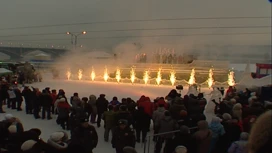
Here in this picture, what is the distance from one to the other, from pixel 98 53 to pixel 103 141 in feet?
118

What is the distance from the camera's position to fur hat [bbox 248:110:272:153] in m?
1.55

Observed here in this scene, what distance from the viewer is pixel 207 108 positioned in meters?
14.8

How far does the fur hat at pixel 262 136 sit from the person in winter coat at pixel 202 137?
4.89m

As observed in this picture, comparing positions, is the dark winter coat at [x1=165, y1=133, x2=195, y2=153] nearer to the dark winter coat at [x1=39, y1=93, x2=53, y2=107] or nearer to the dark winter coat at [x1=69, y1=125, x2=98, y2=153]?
the dark winter coat at [x1=69, y1=125, x2=98, y2=153]

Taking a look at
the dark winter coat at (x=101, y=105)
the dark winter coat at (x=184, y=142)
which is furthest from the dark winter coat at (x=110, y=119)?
the dark winter coat at (x=184, y=142)

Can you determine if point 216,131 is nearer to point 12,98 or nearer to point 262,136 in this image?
point 262,136

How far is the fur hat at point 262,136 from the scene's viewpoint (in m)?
Answer: 1.55

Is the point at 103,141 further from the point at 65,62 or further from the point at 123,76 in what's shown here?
the point at 65,62

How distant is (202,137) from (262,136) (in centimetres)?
504

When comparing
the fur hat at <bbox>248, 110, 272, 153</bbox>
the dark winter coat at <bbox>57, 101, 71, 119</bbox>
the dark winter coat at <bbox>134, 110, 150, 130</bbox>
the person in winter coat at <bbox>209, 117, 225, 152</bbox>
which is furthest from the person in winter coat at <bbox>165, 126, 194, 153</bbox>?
the dark winter coat at <bbox>57, 101, 71, 119</bbox>

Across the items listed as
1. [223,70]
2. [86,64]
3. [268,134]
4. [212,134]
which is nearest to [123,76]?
[86,64]

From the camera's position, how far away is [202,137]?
6.41m

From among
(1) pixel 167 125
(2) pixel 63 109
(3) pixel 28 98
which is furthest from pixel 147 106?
(3) pixel 28 98

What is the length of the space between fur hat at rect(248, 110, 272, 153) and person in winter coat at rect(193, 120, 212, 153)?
16.1 feet
